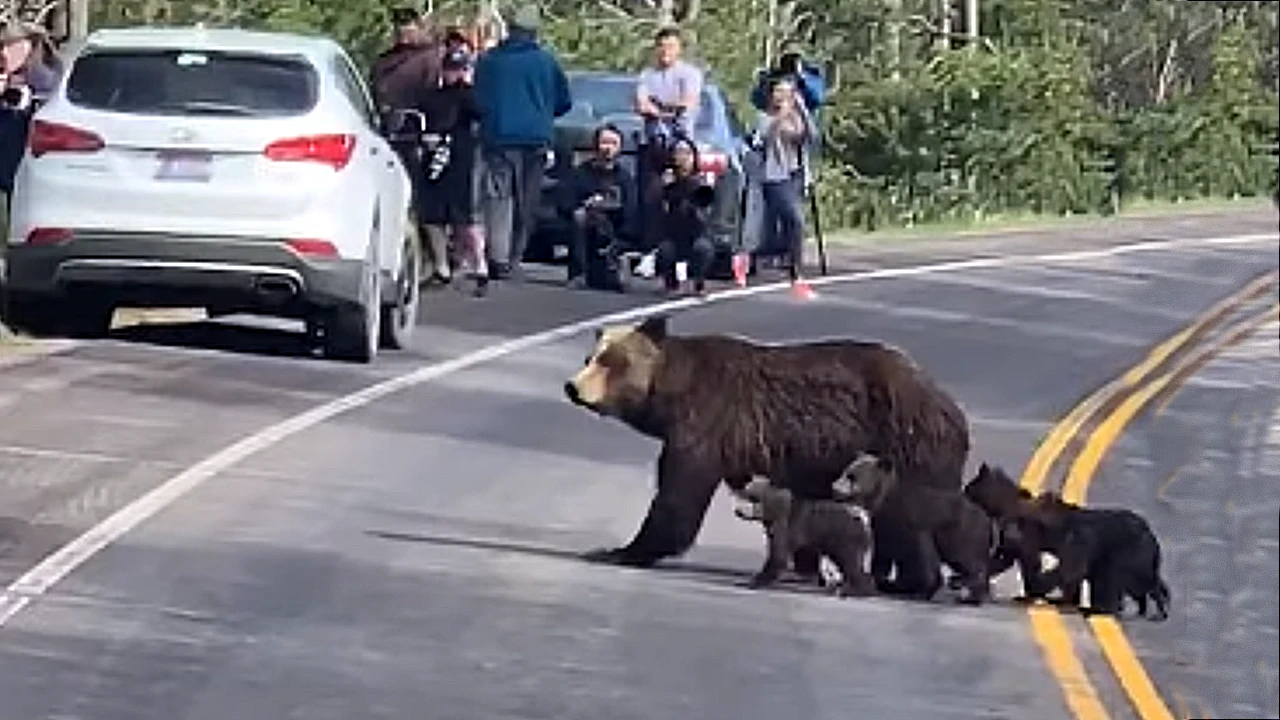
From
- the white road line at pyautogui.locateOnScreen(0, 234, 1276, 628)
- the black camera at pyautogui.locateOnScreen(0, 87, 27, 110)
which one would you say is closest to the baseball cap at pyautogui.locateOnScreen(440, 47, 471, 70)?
the white road line at pyautogui.locateOnScreen(0, 234, 1276, 628)

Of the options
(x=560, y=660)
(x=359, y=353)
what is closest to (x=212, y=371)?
(x=359, y=353)

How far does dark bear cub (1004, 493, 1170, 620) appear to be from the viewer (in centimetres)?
1190

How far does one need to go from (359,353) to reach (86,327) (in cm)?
184

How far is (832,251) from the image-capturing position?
3036cm

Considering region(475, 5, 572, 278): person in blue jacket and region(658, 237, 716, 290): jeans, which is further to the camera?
region(658, 237, 716, 290): jeans

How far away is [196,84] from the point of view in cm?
1873

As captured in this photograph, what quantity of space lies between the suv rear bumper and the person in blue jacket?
17.2ft

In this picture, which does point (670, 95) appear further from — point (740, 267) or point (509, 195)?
point (740, 267)

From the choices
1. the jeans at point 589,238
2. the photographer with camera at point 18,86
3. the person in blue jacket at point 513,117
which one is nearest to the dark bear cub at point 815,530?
the photographer with camera at point 18,86

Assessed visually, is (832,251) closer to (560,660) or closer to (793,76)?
(793,76)

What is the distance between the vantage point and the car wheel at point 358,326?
62.7 feet

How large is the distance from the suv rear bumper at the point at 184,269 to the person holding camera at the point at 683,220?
557cm

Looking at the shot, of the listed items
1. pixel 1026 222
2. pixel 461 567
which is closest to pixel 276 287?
pixel 461 567

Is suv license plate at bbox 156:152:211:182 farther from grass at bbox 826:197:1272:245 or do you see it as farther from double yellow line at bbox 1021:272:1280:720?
grass at bbox 826:197:1272:245
